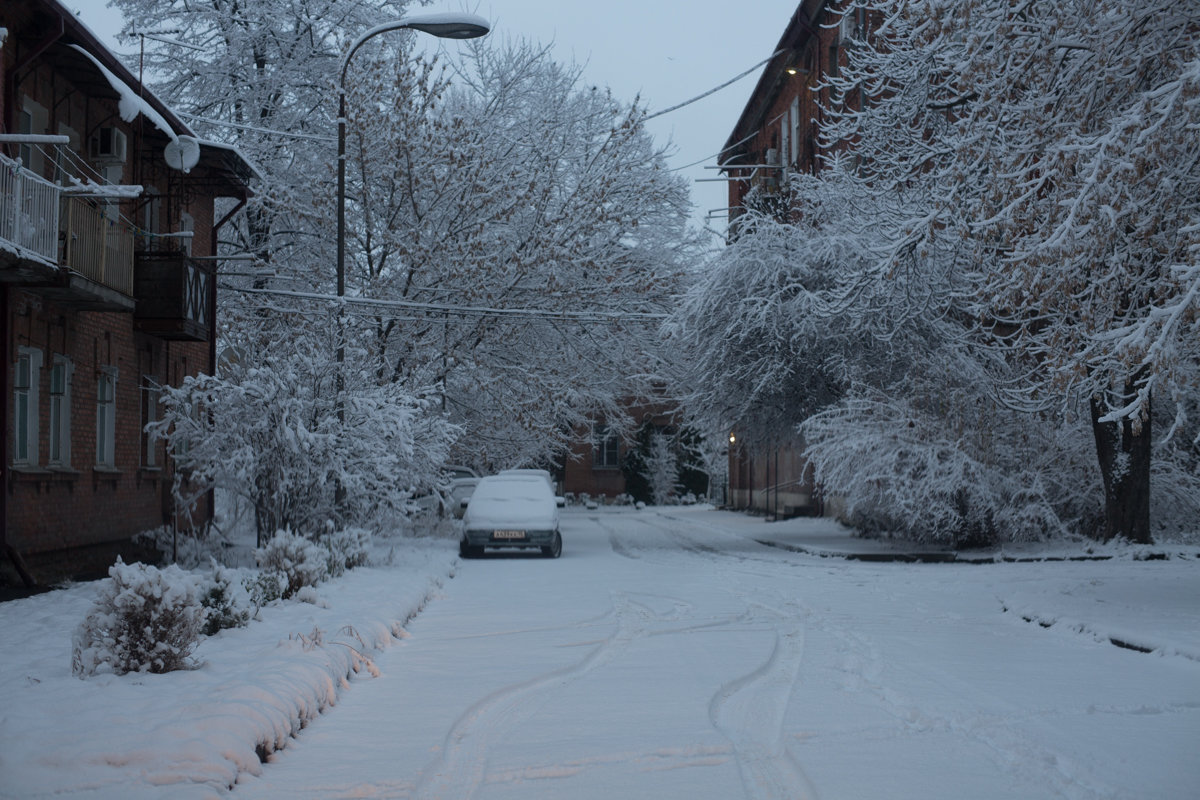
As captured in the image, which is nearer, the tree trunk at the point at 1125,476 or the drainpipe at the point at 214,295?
the tree trunk at the point at 1125,476

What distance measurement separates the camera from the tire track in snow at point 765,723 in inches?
244

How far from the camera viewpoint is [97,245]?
17547 millimetres

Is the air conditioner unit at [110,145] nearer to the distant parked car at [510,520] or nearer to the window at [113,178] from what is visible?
the window at [113,178]

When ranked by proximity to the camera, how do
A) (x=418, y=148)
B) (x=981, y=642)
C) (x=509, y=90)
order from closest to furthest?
(x=981, y=642)
(x=418, y=148)
(x=509, y=90)

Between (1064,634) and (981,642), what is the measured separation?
1158 mm

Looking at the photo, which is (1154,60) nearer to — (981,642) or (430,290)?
(981,642)

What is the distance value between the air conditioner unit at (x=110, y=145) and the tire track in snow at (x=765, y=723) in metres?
13.4

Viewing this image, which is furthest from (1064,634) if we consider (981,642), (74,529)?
(74,529)

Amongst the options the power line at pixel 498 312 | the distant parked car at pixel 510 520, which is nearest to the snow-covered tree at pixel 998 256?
the power line at pixel 498 312

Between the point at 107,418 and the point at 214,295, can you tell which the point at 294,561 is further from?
the point at 214,295

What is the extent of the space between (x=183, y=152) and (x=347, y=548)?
718cm

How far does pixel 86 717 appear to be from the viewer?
22.0 feet

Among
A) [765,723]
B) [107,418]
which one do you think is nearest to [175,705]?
[765,723]

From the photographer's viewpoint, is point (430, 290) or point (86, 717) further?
point (430, 290)
